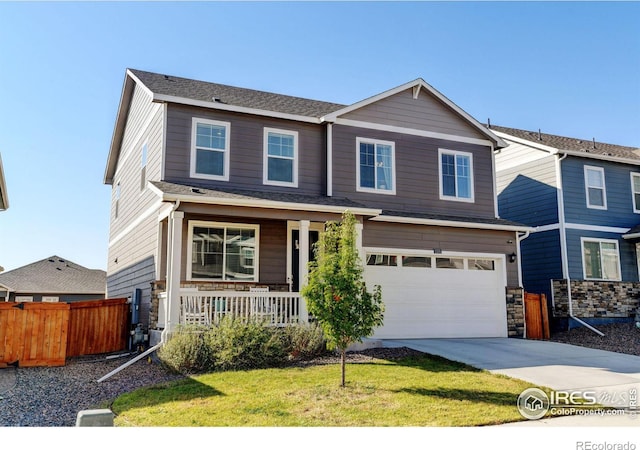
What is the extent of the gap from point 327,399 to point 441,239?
7808 millimetres

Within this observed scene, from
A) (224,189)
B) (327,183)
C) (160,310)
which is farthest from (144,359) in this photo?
(327,183)

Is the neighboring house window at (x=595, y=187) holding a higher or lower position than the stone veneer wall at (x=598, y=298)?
higher

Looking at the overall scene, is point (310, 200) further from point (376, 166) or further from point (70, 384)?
point (70, 384)

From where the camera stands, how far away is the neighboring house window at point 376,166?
44.8 ft

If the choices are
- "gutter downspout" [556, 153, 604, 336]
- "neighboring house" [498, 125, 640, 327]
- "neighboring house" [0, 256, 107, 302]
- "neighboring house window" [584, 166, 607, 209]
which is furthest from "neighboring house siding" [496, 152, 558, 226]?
"neighboring house" [0, 256, 107, 302]

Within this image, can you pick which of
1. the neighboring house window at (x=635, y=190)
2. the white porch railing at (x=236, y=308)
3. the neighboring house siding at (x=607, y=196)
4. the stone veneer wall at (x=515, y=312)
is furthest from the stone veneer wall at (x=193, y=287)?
the neighboring house window at (x=635, y=190)

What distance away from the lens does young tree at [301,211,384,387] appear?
25.9 ft

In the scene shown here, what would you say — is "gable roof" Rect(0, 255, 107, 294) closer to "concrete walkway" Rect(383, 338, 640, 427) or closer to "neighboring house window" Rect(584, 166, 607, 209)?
"concrete walkway" Rect(383, 338, 640, 427)

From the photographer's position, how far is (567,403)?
6.68 meters

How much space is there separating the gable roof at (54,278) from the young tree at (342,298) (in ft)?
79.6

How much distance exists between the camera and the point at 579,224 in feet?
55.9

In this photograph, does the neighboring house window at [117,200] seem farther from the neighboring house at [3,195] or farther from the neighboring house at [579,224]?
the neighboring house at [579,224]

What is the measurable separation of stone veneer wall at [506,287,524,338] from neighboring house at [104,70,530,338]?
0.04m
